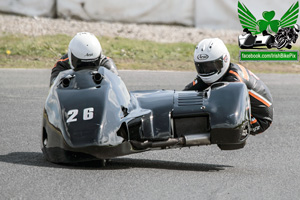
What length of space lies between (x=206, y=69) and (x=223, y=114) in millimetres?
1026

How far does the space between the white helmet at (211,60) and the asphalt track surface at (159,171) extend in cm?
78

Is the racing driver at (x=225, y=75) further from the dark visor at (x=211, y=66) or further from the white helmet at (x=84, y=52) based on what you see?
the white helmet at (x=84, y=52)

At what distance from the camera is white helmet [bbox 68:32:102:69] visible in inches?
260

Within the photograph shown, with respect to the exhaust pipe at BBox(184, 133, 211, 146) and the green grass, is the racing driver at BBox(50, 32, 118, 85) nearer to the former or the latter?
the exhaust pipe at BBox(184, 133, 211, 146)

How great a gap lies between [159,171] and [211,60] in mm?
Answer: 1482

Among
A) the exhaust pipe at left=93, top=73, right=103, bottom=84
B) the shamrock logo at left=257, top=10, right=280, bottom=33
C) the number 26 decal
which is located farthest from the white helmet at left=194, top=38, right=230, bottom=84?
the shamrock logo at left=257, top=10, right=280, bottom=33

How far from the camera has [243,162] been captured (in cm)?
626

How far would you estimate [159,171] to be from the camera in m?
5.47

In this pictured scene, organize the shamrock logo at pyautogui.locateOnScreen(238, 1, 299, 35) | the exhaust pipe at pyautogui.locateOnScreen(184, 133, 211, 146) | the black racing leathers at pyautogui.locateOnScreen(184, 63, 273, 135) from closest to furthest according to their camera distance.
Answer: the exhaust pipe at pyautogui.locateOnScreen(184, 133, 211, 146), the black racing leathers at pyautogui.locateOnScreen(184, 63, 273, 135), the shamrock logo at pyautogui.locateOnScreen(238, 1, 299, 35)

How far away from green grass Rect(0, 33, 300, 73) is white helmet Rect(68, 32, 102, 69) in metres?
6.03

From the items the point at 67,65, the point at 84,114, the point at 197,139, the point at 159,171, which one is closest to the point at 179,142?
the point at 197,139

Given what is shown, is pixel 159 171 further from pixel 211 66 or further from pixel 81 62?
pixel 81 62

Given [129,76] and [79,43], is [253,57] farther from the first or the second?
[79,43]

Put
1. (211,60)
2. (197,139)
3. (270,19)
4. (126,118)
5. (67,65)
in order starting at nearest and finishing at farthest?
(126,118), (197,139), (211,60), (67,65), (270,19)
